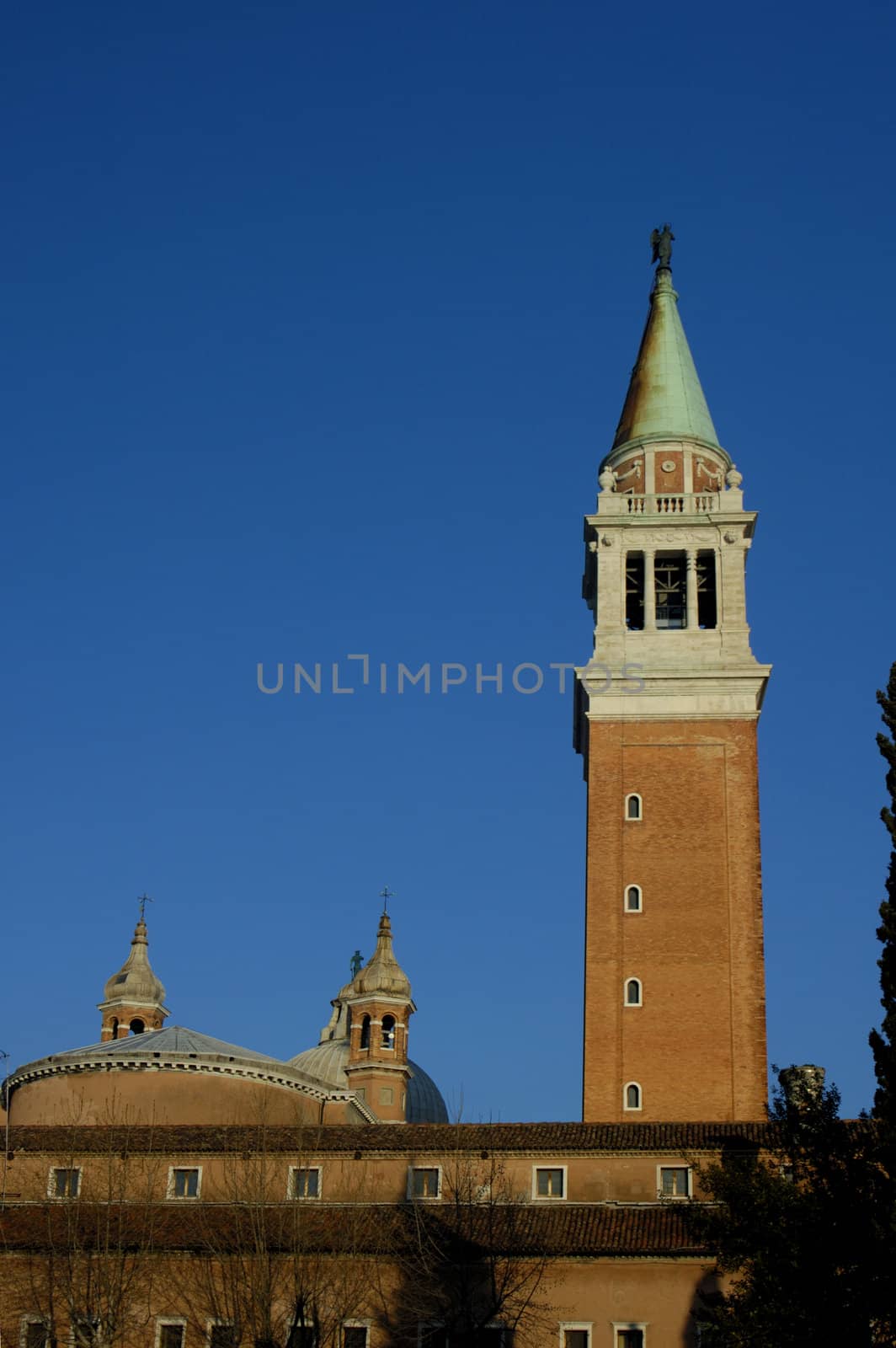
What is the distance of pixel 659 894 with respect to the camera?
46.6 meters

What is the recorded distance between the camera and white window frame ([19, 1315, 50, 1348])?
33156mm

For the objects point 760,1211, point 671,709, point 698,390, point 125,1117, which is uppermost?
point 698,390

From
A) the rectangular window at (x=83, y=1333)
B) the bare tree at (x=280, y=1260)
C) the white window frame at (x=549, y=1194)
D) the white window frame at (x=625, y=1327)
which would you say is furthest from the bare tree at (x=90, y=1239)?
the white window frame at (x=625, y=1327)

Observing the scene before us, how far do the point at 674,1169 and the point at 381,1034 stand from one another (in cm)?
2909

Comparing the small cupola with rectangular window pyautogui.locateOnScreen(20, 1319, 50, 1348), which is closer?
rectangular window pyautogui.locateOnScreen(20, 1319, 50, 1348)

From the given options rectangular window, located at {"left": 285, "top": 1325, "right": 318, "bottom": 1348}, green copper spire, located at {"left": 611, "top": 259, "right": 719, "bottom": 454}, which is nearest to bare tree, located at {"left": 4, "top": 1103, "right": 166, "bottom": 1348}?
rectangular window, located at {"left": 285, "top": 1325, "right": 318, "bottom": 1348}

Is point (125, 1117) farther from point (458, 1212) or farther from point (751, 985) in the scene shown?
point (751, 985)

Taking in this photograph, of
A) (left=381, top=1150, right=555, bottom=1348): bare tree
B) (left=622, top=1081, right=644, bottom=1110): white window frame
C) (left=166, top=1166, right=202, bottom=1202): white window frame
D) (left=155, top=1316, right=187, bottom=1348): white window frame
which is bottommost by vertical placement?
(left=155, top=1316, right=187, bottom=1348): white window frame

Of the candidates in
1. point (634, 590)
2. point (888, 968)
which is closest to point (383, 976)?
point (634, 590)

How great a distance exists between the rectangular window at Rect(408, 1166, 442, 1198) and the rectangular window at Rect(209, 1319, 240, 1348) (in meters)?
4.87

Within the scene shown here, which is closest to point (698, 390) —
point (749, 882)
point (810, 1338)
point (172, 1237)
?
point (749, 882)

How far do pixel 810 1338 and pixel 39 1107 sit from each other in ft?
76.1

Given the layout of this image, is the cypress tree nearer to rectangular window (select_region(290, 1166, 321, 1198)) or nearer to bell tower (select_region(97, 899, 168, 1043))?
rectangular window (select_region(290, 1166, 321, 1198))

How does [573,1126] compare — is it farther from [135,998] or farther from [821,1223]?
[135,998]
